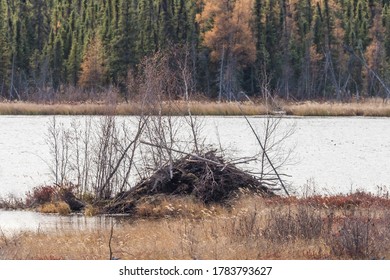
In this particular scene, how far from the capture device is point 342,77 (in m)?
93.2

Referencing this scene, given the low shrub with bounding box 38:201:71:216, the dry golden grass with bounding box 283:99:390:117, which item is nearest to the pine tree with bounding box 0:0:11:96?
the dry golden grass with bounding box 283:99:390:117

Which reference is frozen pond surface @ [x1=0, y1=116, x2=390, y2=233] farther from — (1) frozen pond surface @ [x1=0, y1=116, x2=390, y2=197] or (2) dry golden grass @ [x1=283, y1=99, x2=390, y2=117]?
(2) dry golden grass @ [x1=283, y1=99, x2=390, y2=117]

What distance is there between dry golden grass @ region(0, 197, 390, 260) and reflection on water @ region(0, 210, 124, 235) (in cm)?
122

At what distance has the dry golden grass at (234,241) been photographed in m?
11.7

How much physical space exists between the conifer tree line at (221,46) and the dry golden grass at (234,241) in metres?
67.7

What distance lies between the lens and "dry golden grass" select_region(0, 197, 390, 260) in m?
11.7

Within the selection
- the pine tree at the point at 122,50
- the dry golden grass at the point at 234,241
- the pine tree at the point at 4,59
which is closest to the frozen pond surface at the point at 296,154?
the dry golden grass at the point at 234,241

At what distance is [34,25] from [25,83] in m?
16.4

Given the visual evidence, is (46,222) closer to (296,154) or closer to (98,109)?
(296,154)

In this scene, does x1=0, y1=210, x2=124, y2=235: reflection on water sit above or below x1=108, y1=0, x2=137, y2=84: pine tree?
below

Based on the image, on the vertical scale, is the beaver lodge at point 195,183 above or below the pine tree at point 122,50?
below

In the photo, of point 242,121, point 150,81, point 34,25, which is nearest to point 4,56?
point 34,25

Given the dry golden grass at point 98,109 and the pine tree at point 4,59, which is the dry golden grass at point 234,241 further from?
the pine tree at point 4,59
